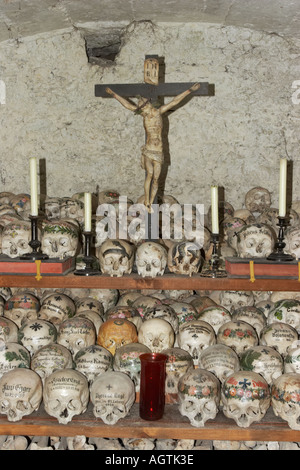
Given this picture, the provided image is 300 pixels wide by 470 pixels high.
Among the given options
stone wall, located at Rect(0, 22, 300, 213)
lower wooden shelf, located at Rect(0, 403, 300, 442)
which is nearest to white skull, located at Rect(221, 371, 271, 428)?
lower wooden shelf, located at Rect(0, 403, 300, 442)

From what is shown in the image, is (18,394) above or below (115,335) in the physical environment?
below

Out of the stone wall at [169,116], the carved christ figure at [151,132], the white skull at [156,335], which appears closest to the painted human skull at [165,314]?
the white skull at [156,335]

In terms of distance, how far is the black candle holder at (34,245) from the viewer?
2807mm

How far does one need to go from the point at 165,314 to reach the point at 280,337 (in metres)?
0.71

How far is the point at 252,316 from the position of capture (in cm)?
318

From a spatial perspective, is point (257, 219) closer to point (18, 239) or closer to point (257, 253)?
point (257, 253)

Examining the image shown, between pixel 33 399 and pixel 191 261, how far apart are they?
1.17 meters

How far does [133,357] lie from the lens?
9.36 feet

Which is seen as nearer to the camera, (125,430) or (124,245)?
(125,430)

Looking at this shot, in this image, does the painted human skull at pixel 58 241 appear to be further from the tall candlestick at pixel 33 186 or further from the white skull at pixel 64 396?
the white skull at pixel 64 396

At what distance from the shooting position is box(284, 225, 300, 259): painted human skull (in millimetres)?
3146

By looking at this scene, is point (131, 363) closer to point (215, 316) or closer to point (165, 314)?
point (165, 314)

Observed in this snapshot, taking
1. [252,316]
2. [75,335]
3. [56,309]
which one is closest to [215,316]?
[252,316]
